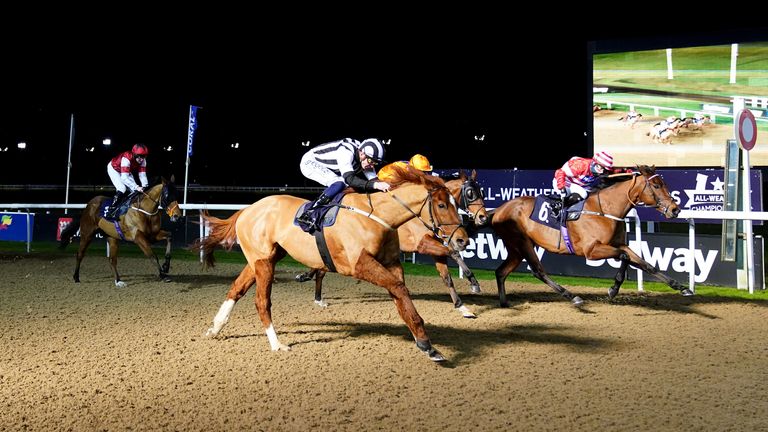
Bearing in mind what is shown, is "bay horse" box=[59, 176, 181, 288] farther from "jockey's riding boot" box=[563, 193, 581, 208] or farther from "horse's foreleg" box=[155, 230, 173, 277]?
"jockey's riding boot" box=[563, 193, 581, 208]

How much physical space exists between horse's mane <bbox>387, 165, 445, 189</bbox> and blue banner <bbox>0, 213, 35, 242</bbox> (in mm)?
16517

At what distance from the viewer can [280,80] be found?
41.8 metres

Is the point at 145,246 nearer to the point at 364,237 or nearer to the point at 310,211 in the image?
the point at 310,211

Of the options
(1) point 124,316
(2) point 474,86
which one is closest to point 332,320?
(1) point 124,316

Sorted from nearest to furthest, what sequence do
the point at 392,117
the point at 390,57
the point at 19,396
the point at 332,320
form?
the point at 19,396 → the point at 332,320 → the point at 390,57 → the point at 392,117

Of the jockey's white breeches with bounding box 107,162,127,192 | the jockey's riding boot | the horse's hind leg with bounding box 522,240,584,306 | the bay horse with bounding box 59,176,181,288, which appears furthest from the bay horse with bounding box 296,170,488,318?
the jockey's white breeches with bounding box 107,162,127,192

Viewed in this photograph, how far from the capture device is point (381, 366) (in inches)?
237

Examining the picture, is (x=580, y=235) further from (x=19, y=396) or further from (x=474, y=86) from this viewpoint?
(x=474, y=86)

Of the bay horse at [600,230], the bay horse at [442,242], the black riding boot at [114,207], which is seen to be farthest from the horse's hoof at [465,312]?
the black riding boot at [114,207]

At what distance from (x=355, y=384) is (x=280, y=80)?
38.2 m

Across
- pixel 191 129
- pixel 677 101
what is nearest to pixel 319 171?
pixel 677 101

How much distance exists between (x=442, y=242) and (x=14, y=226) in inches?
654

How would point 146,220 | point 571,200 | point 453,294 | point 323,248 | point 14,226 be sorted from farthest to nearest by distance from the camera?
1. point 14,226
2. point 146,220
3. point 571,200
4. point 453,294
5. point 323,248

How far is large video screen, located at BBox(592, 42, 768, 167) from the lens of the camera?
1448 cm
